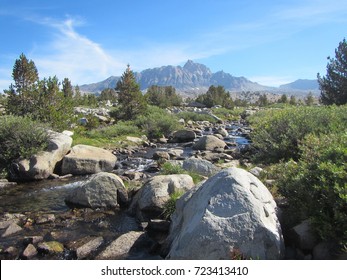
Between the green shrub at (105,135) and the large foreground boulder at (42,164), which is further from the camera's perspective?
the green shrub at (105,135)

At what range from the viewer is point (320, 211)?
19.2 feet

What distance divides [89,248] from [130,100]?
27240 mm

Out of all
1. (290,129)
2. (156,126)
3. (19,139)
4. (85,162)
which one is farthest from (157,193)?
(156,126)

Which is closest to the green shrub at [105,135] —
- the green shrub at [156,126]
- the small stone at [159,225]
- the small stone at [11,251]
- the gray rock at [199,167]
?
the green shrub at [156,126]

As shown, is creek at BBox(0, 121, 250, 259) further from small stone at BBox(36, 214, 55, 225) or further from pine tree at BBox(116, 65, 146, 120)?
pine tree at BBox(116, 65, 146, 120)

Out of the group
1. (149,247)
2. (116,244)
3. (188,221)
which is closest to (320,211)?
(188,221)

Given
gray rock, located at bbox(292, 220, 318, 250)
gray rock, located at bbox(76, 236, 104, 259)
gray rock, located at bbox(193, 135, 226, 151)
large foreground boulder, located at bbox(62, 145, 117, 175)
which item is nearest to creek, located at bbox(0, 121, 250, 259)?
gray rock, located at bbox(76, 236, 104, 259)

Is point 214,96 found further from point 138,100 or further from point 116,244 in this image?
point 116,244

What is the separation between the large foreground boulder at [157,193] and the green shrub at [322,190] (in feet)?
10.7

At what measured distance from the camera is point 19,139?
53.1ft

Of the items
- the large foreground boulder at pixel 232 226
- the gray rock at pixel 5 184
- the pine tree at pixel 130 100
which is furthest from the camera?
the pine tree at pixel 130 100

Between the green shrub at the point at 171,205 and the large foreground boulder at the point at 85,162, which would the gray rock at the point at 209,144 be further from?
the green shrub at the point at 171,205

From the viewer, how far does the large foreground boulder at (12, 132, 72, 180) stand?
15.2 metres

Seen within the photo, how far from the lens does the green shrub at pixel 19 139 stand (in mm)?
15906
